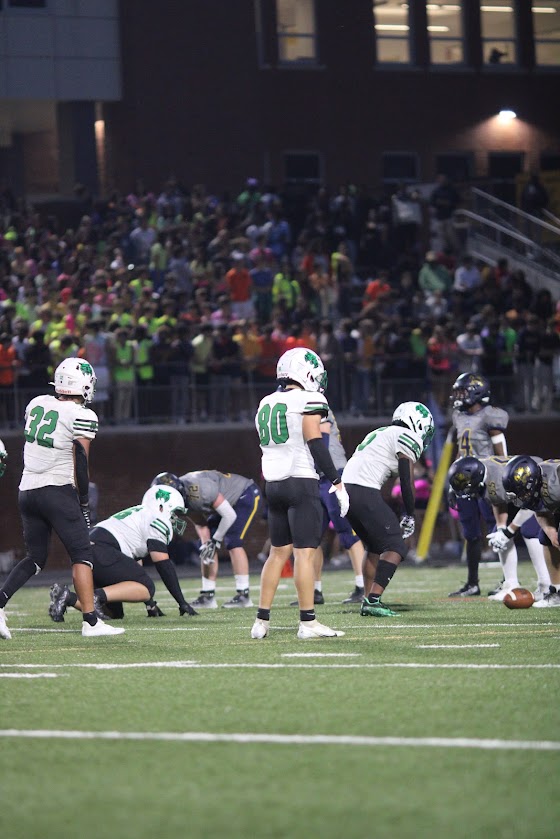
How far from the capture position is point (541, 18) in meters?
38.3

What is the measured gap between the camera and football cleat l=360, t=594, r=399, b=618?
40.7 ft

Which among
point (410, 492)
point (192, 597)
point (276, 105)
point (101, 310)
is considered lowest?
point (192, 597)

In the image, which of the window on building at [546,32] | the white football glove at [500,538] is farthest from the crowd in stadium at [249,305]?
the window on building at [546,32]

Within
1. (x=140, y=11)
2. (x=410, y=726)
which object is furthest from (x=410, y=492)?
(x=140, y=11)

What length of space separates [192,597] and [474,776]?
1148 centimetres

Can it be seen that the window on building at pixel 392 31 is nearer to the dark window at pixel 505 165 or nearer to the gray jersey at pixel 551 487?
the dark window at pixel 505 165

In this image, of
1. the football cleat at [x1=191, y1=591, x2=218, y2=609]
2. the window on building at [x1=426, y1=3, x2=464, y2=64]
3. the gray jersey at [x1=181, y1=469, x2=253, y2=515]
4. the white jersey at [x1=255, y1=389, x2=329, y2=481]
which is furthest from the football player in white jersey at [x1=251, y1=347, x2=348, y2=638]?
the window on building at [x1=426, y1=3, x2=464, y2=64]

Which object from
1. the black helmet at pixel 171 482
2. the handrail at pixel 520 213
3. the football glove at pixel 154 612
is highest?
the handrail at pixel 520 213

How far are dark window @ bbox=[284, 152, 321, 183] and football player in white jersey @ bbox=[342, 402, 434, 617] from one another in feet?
76.8

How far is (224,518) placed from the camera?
1452 centimetres

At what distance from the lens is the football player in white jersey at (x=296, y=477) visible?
1053 centimetres

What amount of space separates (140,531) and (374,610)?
86.4 inches

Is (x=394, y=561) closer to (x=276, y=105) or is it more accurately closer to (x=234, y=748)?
(x=234, y=748)

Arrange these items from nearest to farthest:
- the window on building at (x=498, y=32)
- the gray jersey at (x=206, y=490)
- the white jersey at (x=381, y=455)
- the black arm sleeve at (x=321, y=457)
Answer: the black arm sleeve at (x=321, y=457), the white jersey at (x=381, y=455), the gray jersey at (x=206, y=490), the window on building at (x=498, y=32)
